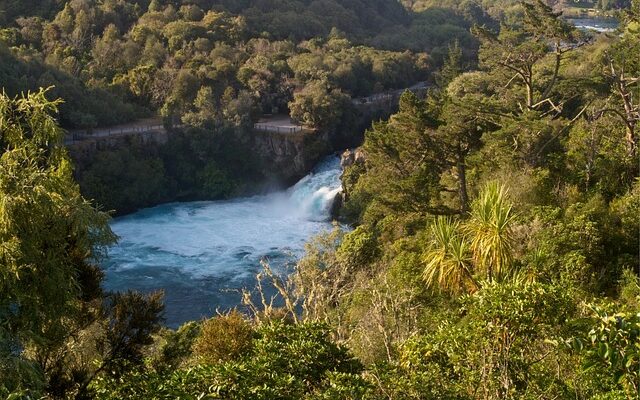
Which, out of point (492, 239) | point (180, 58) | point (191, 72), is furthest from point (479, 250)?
point (180, 58)

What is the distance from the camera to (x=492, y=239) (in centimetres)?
1056

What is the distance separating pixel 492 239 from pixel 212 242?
2191 cm

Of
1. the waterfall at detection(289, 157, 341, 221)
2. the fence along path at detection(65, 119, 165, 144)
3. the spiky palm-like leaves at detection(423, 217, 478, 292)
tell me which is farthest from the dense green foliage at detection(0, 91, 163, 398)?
the fence along path at detection(65, 119, 165, 144)

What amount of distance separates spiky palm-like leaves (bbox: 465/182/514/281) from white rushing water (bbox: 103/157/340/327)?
11.4m

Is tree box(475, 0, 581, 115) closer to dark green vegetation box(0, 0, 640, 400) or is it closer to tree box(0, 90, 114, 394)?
dark green vegetation box(0, 0, 640, 400)

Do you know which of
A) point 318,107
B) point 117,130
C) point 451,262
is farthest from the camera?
point 318,107

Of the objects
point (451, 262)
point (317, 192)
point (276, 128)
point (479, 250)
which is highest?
point (479, 250)

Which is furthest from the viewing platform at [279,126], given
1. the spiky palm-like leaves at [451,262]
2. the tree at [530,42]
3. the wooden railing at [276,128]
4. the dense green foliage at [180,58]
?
the spiky palm-like leaves at [451,262]

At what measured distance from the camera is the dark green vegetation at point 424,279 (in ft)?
21.4

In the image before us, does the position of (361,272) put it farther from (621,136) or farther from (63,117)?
(63,117)

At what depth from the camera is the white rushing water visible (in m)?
25.7

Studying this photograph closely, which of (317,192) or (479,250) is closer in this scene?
(479,250)

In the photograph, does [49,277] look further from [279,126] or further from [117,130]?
[279,126]

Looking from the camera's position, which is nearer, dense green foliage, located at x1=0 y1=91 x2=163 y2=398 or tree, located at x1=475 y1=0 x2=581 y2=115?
dense green foliage, located at x1=0 y1=91 x2=163 y2=398
